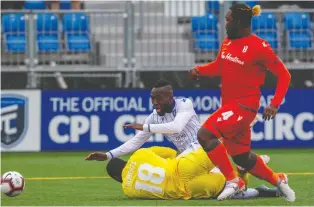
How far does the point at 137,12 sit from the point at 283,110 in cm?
363

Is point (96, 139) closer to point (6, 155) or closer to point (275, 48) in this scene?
point (6, 155)

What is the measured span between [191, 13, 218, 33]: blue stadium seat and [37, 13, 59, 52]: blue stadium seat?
115 inches

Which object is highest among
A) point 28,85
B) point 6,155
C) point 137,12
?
point 137,12

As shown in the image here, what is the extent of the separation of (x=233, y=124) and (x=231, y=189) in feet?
2.38

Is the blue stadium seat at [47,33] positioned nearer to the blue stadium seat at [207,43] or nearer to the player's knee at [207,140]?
the blue stadium seat at [207,43]

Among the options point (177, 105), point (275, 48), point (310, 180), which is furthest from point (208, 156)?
point (275, 48)

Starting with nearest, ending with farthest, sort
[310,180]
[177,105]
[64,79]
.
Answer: [177,105] → [310,180] → [64,79]

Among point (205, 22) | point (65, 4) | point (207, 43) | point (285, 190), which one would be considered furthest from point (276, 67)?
point (65, 4)

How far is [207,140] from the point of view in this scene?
34.4ft

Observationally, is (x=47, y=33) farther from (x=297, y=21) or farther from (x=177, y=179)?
(x=177, y=179)

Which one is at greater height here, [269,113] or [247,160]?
[269,113]

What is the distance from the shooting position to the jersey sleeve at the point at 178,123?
11062 mm

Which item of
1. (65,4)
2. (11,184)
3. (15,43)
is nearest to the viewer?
(11,184)

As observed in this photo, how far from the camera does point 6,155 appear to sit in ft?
63.0
